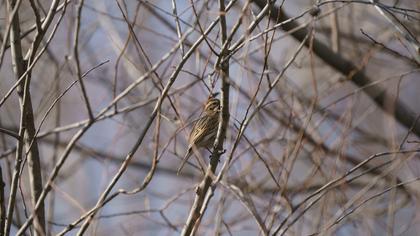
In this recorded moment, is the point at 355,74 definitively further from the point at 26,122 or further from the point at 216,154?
the point at 26,122

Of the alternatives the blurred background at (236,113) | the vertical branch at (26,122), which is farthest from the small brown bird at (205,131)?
the vertical branch at (26,122)

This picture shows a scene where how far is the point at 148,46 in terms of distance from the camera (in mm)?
8758

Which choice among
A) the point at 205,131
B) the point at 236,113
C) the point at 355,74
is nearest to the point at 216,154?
the point at 236,113

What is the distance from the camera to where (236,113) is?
14.6ft

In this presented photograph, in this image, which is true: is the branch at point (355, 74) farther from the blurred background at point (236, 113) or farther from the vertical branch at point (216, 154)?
the vertical branch at point (216, 154)

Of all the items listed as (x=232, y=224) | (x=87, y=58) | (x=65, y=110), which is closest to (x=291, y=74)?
(x=65, y=110)

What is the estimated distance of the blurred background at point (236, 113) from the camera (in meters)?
3.74

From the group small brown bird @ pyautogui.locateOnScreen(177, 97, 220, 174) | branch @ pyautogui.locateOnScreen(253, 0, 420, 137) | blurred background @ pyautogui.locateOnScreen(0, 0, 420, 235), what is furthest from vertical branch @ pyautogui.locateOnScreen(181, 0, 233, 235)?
branch @ pyautogui.locateOnScreen(253, 0, 420, 137)

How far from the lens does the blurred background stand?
3736 mm

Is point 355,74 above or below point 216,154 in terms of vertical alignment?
above

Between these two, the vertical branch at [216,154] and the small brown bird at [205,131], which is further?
the small brown bird at [205,131]

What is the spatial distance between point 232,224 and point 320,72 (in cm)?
500

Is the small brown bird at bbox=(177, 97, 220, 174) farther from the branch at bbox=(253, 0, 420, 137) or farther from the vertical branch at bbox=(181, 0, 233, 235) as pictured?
Answer: the vertical branch at bbox=(181, 0, 233, 235)

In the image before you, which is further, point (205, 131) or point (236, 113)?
point (205, 131)
